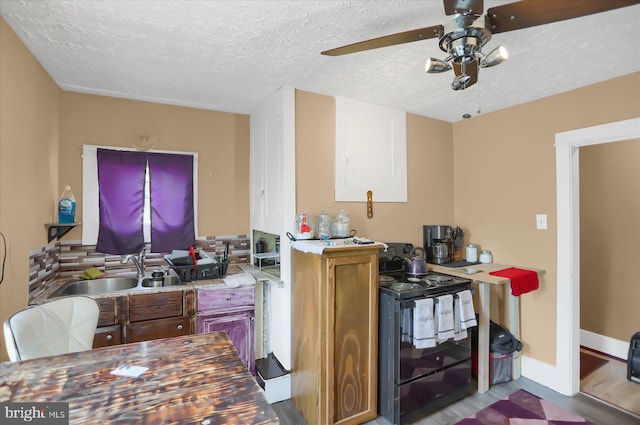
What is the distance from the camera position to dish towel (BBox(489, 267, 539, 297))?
8.25ft

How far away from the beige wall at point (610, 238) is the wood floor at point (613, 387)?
17.2 inches

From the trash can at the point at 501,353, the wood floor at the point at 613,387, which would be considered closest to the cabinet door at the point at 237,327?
the trash can at the point at 501,353

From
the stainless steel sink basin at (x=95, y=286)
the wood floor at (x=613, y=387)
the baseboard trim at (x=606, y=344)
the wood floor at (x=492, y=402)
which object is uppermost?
the stainless steel sink basin at (x=95, y=286)

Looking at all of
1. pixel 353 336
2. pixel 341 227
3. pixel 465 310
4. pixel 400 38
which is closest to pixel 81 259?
pixel 341 227

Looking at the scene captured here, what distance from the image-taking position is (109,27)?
170 cm

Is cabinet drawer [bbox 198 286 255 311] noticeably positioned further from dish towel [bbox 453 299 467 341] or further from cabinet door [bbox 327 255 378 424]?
dish towel [bbox 453 299 467 341]

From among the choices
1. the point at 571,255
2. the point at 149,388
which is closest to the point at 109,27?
the point at 149,388

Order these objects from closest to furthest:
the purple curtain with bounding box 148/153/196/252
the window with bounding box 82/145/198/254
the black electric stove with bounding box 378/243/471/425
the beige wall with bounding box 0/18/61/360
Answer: the beige wall with bounding box 0/18/61/360 < the black electric stove with bounding box 378/243/471/425 < the window with bounding box 82/145/198/254 < the purple curtain with bounding box 148/153/196/252

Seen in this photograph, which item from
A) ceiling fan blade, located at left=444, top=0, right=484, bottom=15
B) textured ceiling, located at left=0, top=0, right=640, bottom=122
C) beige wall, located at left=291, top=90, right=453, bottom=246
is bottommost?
beige wall, located at left=291, top=90, right=453, bottom=246

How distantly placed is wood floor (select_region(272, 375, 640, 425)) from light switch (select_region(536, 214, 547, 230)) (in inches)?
52.3

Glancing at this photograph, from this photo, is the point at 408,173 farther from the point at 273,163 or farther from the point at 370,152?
the point at 273,163

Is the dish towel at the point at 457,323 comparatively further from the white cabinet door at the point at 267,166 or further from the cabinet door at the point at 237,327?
the cabinet door at the point at 237,327

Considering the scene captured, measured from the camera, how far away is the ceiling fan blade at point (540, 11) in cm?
110

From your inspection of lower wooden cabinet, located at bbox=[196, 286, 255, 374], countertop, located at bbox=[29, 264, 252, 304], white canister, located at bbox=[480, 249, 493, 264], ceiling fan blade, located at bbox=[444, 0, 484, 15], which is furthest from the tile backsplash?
ceiling fan blade, located at bbox=[444, 0, 484, 15]
